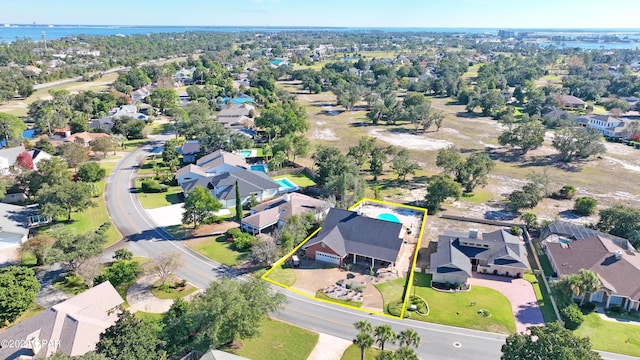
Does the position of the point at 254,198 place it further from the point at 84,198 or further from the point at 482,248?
the point at 482,248

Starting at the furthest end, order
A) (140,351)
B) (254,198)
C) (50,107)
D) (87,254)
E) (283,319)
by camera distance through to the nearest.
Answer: (50,107), (254,198), (87,254), (283,319), (140,351)

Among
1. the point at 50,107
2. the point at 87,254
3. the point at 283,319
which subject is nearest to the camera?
the point at 283,319

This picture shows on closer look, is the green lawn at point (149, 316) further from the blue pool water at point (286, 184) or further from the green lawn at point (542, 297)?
the green lawn at point (542, 297)

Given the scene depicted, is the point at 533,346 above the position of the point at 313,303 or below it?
above

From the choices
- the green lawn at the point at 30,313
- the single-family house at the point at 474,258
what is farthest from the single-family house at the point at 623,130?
the green lawn at the point at 30,313

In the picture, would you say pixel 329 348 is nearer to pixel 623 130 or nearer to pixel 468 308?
pixel 468 308

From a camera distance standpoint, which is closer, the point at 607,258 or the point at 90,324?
the point at 90,324

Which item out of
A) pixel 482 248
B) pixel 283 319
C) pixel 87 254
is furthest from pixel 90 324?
pixel 482 248

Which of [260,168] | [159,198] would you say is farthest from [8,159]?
[260,168]
